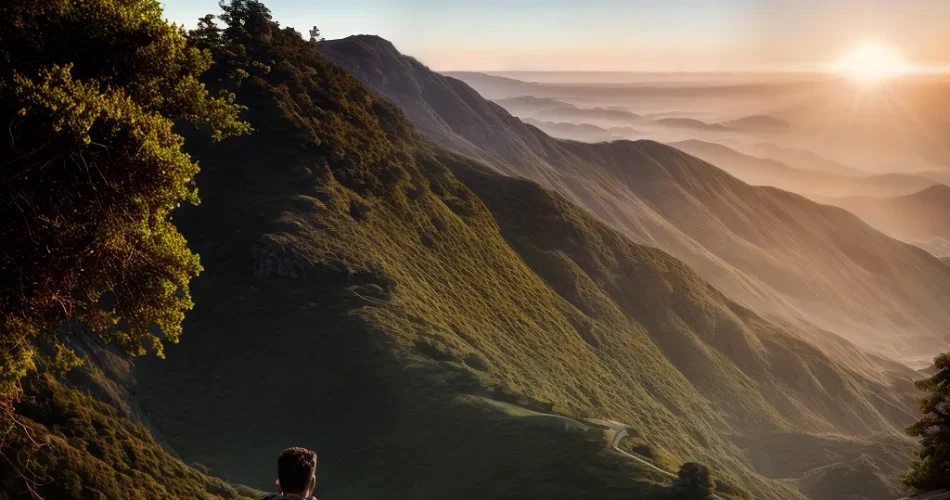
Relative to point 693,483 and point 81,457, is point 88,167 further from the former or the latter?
point 693,483

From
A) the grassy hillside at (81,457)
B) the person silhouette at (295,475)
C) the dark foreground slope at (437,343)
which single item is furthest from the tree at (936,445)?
the person silhouette at (295,475)

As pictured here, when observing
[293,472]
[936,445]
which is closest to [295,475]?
[293,472]

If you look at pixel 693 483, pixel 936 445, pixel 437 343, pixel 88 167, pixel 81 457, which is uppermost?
pixel 88 167

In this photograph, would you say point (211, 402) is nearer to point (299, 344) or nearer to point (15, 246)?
point (299, 344)

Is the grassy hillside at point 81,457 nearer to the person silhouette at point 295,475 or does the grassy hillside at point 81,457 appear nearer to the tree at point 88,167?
the tree at point 88,167

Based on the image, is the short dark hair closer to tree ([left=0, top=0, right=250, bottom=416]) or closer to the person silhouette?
the person silhouette

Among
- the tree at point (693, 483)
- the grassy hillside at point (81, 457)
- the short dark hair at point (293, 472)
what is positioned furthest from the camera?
the tree at point (693, 483)
